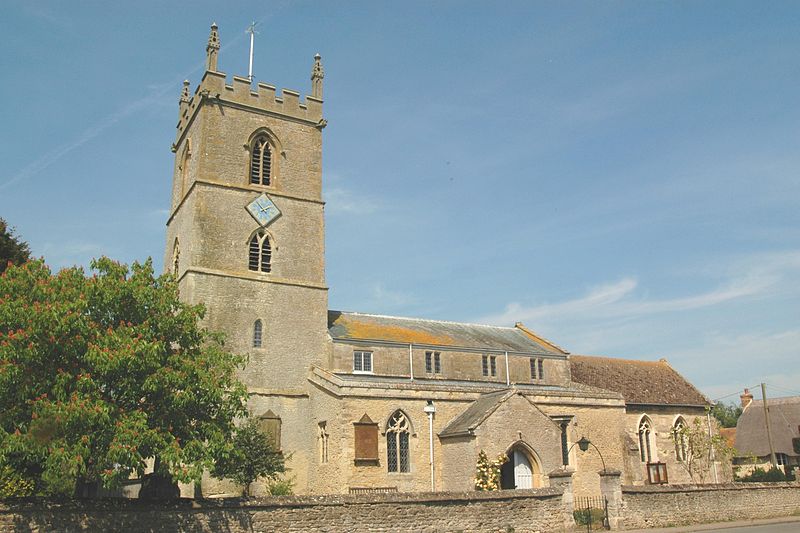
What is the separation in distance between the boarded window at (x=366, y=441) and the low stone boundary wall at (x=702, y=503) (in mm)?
10444

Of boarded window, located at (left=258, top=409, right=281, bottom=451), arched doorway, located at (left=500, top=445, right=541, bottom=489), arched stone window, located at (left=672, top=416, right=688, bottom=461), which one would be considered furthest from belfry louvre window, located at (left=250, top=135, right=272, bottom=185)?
arched stone window, located at (left=672, top=416, right=688, bottom=461)

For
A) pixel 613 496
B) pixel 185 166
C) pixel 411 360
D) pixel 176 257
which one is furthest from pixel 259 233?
A: pixel 613 496

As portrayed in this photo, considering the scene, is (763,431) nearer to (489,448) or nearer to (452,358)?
(452,358)

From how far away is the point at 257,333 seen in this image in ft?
108

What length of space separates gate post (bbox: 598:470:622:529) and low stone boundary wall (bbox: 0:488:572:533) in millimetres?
1880

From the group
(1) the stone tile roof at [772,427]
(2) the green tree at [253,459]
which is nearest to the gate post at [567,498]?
(2) the green tree at [253,459]

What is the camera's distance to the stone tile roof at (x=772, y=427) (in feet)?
191

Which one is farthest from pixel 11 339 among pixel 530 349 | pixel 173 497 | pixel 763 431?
pixel 763 431

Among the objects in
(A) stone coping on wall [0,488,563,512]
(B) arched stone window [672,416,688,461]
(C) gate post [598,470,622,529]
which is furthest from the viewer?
(B) arched stone window [672,416,688,461]

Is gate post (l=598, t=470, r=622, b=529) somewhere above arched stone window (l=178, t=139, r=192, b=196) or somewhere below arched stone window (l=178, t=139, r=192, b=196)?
below

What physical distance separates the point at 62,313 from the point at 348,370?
59.7 feet

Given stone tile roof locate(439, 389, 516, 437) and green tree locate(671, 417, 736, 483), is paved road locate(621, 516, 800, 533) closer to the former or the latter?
stone tile roof locate(439, 389, 516, 437)

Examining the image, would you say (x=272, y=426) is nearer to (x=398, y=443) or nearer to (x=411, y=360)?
(x=398, y=443)

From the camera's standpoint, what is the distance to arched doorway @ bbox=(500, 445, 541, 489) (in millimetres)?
30750
